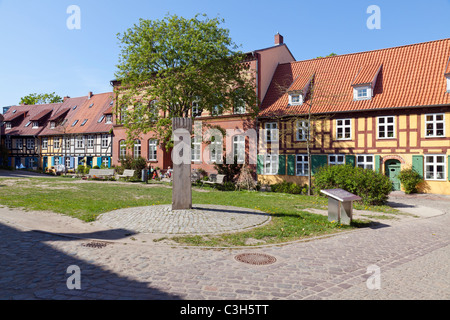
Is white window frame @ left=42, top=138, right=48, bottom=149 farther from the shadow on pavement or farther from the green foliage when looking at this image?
the shadow on pavement

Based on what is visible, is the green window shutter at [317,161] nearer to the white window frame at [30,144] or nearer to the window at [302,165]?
the window at [302,165]

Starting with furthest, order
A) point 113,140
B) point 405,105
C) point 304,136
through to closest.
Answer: point 113,140, point 304,136, point 405,105

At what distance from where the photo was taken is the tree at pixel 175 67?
70.6 feet

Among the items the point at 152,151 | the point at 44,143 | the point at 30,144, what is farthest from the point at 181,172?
the point at 30,144

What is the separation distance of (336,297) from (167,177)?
86.6 feet

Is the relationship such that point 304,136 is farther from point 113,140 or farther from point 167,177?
point 113,140

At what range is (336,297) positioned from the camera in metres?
4.59

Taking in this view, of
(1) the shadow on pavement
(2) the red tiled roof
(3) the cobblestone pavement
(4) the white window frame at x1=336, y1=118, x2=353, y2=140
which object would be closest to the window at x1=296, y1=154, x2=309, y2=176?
(4) the white window frame at x1=336, y1=118, x2=353, y2=140

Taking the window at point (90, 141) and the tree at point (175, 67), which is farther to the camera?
the window at point (90, 141)

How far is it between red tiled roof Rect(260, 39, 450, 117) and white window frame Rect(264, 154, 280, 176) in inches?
136

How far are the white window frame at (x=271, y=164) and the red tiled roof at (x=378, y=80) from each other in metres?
3.46

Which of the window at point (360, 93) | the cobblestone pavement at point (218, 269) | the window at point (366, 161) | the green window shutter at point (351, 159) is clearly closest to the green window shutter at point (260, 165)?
the green window shutter at point (351, 159)

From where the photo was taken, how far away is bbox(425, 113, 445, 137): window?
66.8ft
